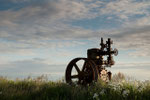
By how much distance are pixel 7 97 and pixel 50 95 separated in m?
1.40

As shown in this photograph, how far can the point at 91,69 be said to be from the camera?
1019 centimetres

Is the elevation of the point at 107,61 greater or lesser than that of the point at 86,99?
greater

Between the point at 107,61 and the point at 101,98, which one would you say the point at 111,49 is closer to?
the point at 107,61

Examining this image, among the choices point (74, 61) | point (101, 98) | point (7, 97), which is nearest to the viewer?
point (101, 98)

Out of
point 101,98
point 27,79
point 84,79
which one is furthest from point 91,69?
point 101,98

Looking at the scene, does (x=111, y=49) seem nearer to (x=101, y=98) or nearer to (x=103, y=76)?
(x=103, y=76)

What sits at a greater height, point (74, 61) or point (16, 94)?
point (74, 61)

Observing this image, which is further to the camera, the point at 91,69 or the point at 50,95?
the point at 91,69

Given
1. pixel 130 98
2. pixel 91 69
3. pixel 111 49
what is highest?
pixel 111 49

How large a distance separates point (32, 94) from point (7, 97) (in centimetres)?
83

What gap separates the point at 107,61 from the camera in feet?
35.1

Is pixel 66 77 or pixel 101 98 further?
pixel 66 77

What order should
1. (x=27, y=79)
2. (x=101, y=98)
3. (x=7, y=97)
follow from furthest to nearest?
(x=27, y=79)
(x=7, y=97)
(x=101, y=98)

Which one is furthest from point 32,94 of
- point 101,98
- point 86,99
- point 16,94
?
point 101,98
